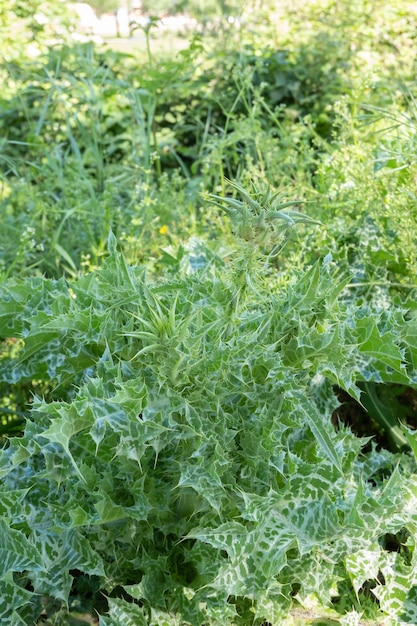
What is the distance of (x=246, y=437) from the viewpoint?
5.90 ft

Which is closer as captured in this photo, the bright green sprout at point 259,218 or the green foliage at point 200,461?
the bright green sprout at point 259,218

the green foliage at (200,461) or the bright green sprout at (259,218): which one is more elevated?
the bright green sprout at (259,218)

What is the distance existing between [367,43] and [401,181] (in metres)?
4.35

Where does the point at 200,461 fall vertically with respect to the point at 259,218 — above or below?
below

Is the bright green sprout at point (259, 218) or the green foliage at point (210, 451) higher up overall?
the bright green sprout at point (259, 218)

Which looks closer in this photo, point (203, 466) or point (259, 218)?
point (259, 218)

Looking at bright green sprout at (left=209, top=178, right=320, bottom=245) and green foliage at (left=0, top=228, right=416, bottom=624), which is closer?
bright green sprout at (left=209, top=178, right=320, bottom=245)

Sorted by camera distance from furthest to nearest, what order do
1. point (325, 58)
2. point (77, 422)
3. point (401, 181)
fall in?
point (325, 58)
point (401, 181)
point (77, 422)

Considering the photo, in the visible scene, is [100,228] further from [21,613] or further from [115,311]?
[21,613]

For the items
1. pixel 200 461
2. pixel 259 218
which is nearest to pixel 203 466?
pixel 200 461

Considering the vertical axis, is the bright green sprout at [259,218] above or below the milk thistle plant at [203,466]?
above

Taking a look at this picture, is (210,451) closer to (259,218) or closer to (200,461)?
(200,461)

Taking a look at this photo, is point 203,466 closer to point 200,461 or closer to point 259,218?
point 200,461

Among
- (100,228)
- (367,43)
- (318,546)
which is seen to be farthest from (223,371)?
(367,43)
